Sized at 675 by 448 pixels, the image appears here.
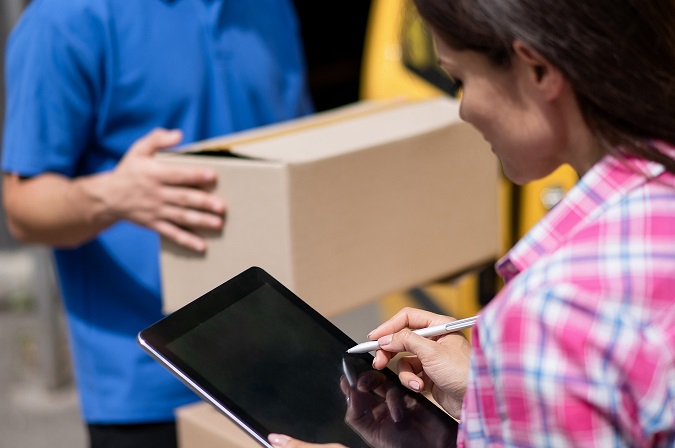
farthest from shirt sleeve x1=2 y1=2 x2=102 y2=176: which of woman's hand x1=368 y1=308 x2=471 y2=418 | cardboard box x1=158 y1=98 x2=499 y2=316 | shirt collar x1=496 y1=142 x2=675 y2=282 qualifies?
shirt collar x1=496 y1=142 x2=675 y2=282

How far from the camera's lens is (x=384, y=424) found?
1.25 meters

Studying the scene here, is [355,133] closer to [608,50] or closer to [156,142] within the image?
[156,142]

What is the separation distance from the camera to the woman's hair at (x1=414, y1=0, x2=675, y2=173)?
3.40 ft

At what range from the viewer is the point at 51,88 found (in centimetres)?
196

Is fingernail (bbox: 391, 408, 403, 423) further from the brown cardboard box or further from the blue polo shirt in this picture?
the blue polo shirt

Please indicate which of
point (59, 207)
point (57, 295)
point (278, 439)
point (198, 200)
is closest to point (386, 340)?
point (278, 439)

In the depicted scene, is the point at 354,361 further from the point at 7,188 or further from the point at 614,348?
the point at 7,188

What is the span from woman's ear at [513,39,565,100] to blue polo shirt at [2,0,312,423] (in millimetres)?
1094

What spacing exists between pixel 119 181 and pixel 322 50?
14.5ft

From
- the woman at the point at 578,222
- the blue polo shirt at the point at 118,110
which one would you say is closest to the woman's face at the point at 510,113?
the woman at the point at 578,222

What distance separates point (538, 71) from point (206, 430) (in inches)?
41.8

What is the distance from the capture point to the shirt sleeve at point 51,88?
1939 mm

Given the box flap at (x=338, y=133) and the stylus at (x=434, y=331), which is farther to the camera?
the box flap at (x=338, y=133)

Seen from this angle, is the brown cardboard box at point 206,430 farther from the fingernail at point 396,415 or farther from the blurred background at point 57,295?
the fingernail at point 396,415
